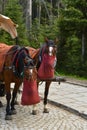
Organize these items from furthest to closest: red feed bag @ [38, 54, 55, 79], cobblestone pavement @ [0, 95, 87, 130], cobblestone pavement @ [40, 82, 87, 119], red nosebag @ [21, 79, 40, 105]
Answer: cobblestone pavement @ [40, 82, 87, 119]
red feed bag @ [38, 54, 55, 79]
red nosebag @ [21, 79, 40, 105]
cobblestone pavement @ [0, 95, 87, 130]

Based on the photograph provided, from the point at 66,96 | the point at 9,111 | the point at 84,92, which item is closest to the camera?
the point at 9,111

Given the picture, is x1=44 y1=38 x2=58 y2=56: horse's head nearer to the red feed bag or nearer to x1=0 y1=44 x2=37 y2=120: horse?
the red feed bag

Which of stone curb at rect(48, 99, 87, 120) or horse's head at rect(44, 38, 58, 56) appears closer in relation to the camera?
horse's head at rect(44, 38, 58, 56)

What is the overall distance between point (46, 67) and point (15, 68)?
2.51ft

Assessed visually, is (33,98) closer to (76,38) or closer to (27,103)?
(27,103)

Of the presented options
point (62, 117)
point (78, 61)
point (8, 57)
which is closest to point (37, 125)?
point (62, 117)

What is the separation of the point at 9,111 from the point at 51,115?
3.97 ft

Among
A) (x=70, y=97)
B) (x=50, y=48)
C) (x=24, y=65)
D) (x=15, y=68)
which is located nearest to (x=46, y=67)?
(x=50, y=48)

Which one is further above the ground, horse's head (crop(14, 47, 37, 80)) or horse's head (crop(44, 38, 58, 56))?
horse's head (crop(44, 38, 58, 56))

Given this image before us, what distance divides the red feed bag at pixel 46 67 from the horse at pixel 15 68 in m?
0.46

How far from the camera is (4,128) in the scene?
28.9 feet

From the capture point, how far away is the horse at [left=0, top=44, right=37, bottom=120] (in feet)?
31.0

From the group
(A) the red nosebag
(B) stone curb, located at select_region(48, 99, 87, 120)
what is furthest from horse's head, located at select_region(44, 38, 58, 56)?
(B) stone curb, located at select_region(48, 99, 87, 120)

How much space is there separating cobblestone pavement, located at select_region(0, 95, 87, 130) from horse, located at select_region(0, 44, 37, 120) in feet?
1.03
